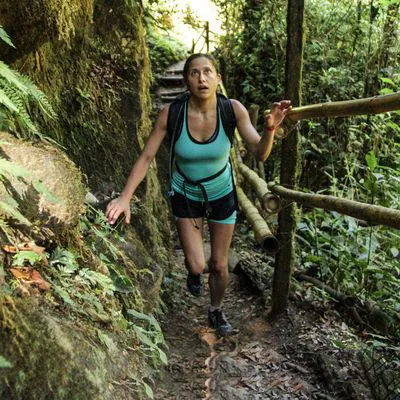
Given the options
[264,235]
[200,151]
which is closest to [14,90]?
[200,151]

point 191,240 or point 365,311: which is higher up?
point 191,240

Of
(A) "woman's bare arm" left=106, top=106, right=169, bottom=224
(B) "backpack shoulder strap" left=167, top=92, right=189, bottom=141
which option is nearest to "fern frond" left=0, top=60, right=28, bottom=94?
(A) "woman's bare arm" left=106, top=106, right=169, bottom=224

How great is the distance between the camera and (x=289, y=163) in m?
4.37

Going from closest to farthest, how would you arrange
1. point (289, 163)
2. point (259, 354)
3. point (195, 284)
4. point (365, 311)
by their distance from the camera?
point (259, 354), point (289, 163), point (195, 284), point (365, 311)

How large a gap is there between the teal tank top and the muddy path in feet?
4.33

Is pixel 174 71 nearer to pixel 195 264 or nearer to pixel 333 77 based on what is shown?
pixel 333 77

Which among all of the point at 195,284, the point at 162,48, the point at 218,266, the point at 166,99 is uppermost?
the point at 162,48

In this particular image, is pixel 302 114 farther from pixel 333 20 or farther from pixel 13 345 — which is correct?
pixel 333 20

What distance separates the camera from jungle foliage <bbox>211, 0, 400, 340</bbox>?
24.8 feet

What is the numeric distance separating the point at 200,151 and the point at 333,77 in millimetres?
6862

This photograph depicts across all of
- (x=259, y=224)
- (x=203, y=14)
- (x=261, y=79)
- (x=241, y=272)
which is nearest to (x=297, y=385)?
(x=259, y=224)

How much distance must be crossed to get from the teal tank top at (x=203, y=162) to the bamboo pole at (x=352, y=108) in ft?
1.98

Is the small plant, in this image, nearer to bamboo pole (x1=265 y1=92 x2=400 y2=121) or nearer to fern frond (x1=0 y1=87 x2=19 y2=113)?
fern frond (x1=0 y1=87 x2=19 y2=113)

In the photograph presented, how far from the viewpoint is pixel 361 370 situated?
372cm
